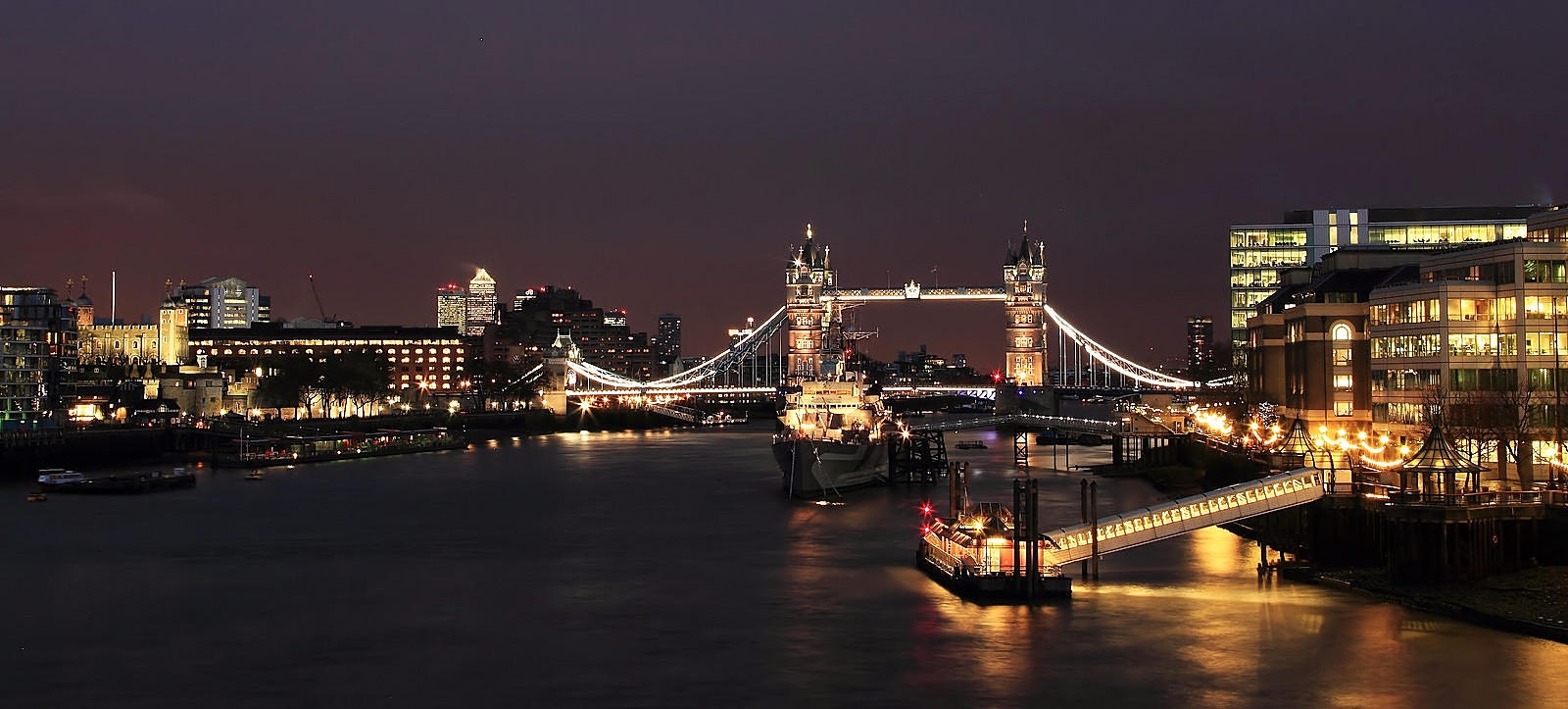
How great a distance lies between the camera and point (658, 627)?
109ft

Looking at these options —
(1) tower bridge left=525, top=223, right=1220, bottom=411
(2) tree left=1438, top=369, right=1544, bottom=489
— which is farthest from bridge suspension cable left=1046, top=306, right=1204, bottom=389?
(2) tree left=1438, top=369, right=1544, bottom=489

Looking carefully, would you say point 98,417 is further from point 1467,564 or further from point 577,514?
point 1467,564

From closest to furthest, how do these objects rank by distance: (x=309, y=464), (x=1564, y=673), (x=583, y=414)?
(x=1564, y=673), (x=309, y=464), (x=583, y=414)

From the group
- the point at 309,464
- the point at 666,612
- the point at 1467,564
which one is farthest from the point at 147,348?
the point at 1467,564

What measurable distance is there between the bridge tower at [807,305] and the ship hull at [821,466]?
107 meters

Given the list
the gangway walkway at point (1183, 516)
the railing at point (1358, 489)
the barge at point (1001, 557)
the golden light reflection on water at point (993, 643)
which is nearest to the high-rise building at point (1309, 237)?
the railing at point (1358, 489)

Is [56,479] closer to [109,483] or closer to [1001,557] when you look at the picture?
[109,483]

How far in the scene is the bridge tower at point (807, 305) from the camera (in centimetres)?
18238

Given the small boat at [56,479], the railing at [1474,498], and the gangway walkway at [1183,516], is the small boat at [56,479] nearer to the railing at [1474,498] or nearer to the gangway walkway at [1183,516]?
the gangway walkway at [1183,516]

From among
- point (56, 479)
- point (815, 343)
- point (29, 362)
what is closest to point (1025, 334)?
point (815, 343)

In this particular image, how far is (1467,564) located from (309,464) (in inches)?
2670

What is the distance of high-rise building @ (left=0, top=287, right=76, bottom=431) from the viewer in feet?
314

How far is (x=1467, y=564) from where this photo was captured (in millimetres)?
32469

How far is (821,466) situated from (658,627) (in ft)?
100
